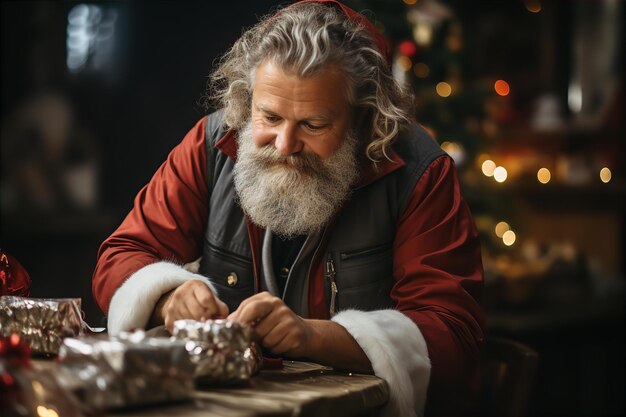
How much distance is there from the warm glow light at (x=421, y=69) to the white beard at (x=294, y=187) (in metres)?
2.78

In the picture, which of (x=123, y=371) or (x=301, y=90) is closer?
(x=123, y=371)

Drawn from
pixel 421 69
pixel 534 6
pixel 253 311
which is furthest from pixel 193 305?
pixel 534 6

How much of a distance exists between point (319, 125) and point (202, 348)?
867mm

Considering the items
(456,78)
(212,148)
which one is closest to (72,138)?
(456,78)

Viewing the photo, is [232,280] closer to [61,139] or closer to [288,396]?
[288,396]

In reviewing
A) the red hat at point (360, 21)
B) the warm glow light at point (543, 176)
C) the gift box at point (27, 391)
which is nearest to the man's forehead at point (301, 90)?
the red hat at point (360, 21)

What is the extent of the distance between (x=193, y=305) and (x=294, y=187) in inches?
21.5

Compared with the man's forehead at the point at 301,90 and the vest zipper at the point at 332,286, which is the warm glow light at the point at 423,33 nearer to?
the man's forehead at the point at 301,90

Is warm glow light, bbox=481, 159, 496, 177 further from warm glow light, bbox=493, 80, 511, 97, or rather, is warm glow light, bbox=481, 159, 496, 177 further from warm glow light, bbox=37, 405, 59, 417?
warm glow light, bbox=37, 405, 59, 417

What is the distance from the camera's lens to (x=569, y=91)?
8.27 meters

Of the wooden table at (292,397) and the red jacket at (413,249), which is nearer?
the wooden table at (292,397)

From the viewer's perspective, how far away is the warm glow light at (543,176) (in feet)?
25.1

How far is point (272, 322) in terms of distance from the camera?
5.85 ft

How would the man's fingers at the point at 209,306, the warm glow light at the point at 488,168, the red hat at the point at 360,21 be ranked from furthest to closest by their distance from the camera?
the warm glow light at the point at 488,168 → the red hat at the point at 360,21 → the man's fingers at the point at 209,306
